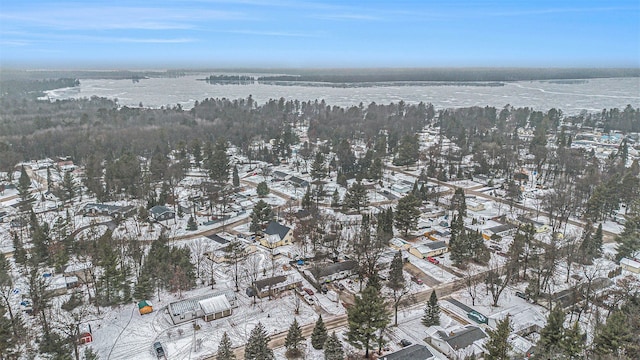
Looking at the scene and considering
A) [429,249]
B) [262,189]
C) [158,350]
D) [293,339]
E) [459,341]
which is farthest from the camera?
[262,189]

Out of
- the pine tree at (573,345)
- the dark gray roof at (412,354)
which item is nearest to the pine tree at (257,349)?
the dark gray roof at (412,354)

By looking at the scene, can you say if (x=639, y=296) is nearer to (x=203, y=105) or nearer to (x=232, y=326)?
(x=232, y=326)

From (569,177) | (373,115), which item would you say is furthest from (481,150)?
(373,115)

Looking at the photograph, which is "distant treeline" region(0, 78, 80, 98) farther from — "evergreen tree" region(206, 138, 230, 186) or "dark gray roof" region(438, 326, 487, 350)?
"dark gray roof" region(438, 326, 487, 350)

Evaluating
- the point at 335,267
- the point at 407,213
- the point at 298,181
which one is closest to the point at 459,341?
the point at 335,267

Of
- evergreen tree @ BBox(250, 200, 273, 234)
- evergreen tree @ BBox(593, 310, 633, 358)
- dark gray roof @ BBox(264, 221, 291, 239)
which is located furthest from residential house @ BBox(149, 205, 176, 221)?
evergreen tree @ BBox(593, 310, 633, 358)

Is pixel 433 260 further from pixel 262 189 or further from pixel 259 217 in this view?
pixel 262 189

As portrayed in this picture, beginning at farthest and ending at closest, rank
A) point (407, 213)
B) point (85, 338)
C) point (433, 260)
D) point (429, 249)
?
point (407, 213), point (429, 249), point (433, 260), point (85, 338)
